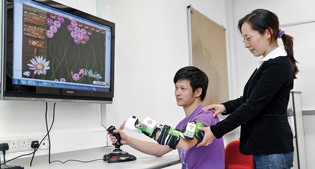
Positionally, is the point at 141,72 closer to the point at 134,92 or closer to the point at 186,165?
the point at 134,92

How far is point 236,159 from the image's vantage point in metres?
2.01

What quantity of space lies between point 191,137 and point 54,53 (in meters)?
1.02

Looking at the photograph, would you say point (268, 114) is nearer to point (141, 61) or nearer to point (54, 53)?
point (54, 53)

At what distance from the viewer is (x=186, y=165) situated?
5.72 ft

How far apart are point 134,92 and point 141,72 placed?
6.8 inches

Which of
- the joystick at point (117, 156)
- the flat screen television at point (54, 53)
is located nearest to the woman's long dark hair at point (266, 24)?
the joystick at point (117, 156)

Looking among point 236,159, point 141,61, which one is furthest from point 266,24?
point 141,61

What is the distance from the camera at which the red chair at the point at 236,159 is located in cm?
196

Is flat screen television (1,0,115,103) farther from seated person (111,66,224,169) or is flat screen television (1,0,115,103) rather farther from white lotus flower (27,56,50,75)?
seated person (111,66,224,169)

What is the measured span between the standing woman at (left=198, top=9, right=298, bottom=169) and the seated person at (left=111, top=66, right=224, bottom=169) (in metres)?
0.10

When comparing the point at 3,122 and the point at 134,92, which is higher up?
the point at 134,92

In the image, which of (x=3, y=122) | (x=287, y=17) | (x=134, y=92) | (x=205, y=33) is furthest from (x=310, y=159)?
(x=3, y=122)

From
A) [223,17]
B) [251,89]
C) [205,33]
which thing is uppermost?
[223,17]

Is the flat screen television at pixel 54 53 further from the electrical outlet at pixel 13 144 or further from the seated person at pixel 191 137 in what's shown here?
the seated person at pixel 191 137
